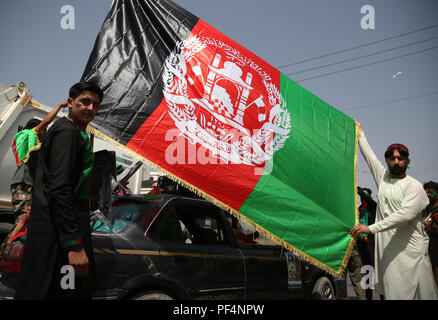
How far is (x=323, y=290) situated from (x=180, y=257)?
100 inches

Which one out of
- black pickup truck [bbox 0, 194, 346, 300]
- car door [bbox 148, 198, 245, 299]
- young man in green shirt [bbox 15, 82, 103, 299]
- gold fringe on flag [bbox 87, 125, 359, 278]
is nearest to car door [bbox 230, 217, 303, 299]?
Answer: black pickup truck [bbox 0, 194, 346, 300]

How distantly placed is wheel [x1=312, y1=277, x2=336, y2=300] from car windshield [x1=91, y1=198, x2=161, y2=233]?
262cm

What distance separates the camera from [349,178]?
153 inches

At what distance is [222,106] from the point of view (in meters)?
3.24

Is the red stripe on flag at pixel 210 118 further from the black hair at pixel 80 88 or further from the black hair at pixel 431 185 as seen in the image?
the black hair at pixel 431 185

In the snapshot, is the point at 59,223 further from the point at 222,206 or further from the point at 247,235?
the point at 247,235

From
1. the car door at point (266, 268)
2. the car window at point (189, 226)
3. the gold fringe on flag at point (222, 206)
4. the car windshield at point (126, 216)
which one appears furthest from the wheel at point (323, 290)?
the car windshield at point (126, 216)

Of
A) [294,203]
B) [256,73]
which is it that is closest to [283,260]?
[294,203]

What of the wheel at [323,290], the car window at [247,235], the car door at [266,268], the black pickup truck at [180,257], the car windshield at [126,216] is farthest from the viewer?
the wheel at [323,290]

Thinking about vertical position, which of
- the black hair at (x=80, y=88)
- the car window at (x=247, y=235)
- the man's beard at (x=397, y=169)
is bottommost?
the car window at (x=247, y=235)

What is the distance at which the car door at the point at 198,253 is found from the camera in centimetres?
312

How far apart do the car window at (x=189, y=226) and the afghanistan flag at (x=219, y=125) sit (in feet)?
1.82

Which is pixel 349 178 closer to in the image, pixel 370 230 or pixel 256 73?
pixel 370 230

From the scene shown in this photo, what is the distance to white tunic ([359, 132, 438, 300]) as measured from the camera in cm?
304
